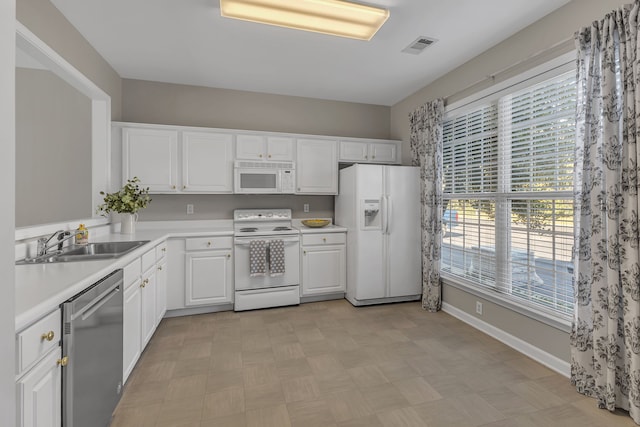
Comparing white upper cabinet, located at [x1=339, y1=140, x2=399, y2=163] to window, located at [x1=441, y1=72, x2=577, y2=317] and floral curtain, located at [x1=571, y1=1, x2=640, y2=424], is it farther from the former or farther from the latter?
floral curtain, located at [x1=571, y1=1, x2=640, y2=424]

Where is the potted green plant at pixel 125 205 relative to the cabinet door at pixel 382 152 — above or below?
below

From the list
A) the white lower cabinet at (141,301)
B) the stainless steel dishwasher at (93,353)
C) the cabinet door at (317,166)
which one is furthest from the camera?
the cabinet door at (317,166)

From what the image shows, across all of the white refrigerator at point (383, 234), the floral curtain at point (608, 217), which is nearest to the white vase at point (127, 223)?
the white refrigerator at point (383, 234)

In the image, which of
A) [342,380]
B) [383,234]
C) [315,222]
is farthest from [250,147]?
[342,380]

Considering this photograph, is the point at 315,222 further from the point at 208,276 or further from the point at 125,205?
the point at 125,205

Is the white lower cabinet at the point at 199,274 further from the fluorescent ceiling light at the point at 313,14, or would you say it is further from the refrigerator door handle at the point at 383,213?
the fluorescent ceiling light at the point at 313,14

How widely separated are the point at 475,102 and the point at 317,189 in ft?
6.67

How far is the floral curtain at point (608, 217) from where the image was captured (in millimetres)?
1802

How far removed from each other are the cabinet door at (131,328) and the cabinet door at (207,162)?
1.63m

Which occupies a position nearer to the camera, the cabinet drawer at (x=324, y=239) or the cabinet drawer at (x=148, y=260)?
the cabinet drawer at (x=148, y=260)

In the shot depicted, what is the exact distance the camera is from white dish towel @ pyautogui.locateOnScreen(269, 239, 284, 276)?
3602 millimetres

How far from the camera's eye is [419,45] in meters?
2.90

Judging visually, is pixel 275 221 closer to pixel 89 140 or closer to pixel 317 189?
pixel 317 189

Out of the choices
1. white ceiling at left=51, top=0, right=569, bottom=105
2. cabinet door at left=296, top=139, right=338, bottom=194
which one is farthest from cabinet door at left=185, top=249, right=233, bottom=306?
white ceiling at left=51, top=0, right=569, bottom=105
